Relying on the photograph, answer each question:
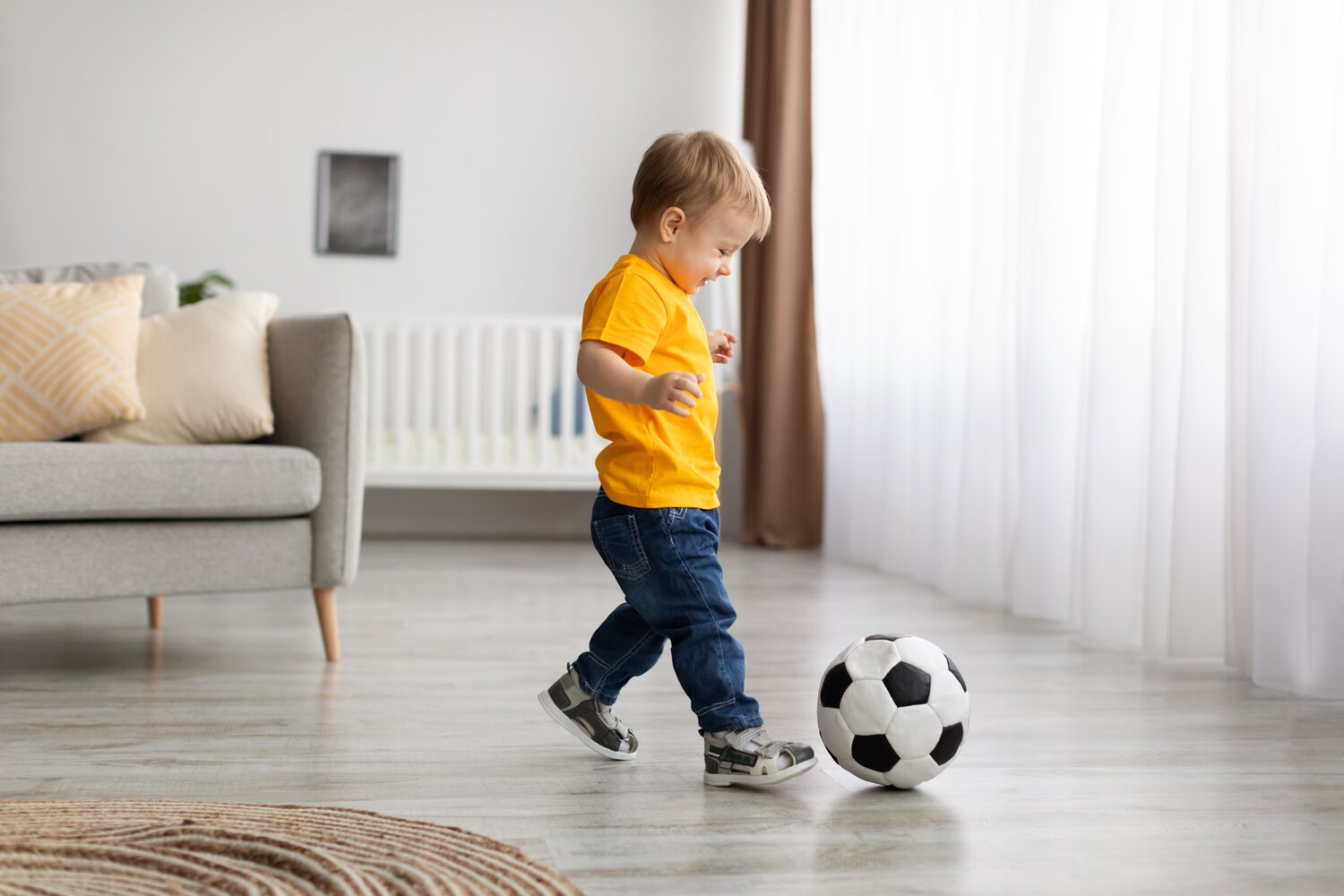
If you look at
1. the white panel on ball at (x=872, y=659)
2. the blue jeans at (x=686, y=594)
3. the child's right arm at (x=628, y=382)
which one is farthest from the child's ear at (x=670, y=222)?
the white panel on ball at (x=872, y=659)

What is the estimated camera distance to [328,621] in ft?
6.73

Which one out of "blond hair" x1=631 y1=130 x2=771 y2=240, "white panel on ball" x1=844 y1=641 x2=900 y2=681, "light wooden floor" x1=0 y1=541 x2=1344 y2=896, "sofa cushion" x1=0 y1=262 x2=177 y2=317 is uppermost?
"blond hair" x1=631 y1=130 x2=771 y2=240

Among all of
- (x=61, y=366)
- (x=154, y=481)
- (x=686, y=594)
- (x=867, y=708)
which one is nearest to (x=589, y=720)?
(x=686, y=594)

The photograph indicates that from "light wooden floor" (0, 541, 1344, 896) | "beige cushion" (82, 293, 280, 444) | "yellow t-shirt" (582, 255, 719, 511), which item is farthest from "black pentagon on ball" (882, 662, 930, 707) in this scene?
"beige cushion" (82, 293, 280, 444)

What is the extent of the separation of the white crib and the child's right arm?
261 cm

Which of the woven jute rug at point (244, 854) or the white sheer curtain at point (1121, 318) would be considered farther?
the white sheer curtain at point (1121, 318)

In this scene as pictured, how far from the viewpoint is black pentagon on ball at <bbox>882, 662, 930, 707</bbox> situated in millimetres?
1330

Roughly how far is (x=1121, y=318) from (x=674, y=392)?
1.38m

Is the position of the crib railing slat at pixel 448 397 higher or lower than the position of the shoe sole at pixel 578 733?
higher

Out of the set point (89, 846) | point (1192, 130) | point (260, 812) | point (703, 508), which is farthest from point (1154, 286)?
point (89, 846)

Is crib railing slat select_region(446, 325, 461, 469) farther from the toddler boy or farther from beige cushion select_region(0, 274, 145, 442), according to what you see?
the toddler boy

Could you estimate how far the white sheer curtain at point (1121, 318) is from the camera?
6.33ft

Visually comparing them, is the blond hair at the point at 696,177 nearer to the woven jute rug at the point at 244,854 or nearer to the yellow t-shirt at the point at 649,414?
the yellow t-shirt at the point at 649,414

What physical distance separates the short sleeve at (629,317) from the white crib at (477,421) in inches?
101
